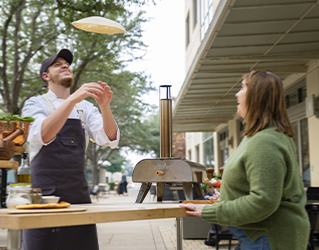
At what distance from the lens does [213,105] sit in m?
13.5

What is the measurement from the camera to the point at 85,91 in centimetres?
212

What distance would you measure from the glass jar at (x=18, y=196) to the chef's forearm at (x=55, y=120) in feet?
1.54

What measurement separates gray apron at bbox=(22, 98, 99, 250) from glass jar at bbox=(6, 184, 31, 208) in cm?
47

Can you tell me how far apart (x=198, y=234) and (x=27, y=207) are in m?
5.96

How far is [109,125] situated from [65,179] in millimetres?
474

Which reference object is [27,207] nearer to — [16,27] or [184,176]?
[184,176]

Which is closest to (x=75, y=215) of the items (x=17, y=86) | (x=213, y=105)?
(x=17, y=86)

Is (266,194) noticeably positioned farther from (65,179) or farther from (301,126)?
(301,126)

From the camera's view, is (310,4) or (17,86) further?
(17,86)

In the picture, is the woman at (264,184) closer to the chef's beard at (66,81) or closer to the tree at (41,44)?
the chef's beard at (66,81)

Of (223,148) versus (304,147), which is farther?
(223,148)

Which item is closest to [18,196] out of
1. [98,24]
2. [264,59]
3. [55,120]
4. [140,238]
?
[55,120]

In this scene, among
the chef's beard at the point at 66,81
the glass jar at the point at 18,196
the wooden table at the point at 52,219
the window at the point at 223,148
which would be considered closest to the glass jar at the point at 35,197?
the glass jar at the point at 18,196

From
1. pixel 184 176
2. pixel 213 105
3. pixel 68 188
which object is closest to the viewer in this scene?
pixel 68 188
